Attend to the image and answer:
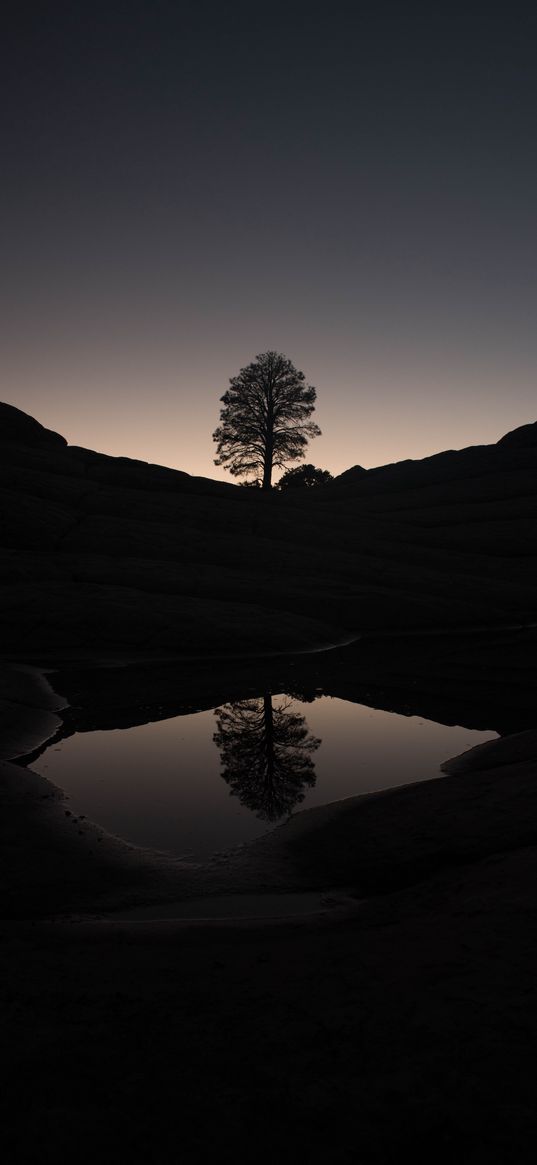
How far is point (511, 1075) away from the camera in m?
3.30

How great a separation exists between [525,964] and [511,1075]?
1.13 m

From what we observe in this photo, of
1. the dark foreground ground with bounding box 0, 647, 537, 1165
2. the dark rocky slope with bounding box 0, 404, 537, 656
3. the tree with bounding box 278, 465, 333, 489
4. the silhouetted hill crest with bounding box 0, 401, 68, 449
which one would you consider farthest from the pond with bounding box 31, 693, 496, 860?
the tree with bounding box 278, 465, 333, 489

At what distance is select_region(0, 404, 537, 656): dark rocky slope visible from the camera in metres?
22.2

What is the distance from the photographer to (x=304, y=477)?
67500 millimetres

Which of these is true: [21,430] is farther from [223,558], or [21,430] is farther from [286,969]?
[286,969]

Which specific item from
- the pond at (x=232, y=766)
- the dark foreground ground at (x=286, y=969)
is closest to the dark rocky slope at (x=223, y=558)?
the dark foreground ground at (x=286, y=969)

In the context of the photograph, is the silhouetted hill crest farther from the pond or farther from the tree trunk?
the pond

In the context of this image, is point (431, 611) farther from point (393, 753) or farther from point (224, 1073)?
point (224, 1073)

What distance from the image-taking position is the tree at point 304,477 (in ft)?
216

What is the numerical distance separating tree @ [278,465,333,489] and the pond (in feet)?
171

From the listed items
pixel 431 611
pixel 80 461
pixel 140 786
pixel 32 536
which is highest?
pixel 80 461

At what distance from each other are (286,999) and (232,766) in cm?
666

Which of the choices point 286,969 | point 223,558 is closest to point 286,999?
point 286,969

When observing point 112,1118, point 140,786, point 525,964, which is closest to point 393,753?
point 140,786
